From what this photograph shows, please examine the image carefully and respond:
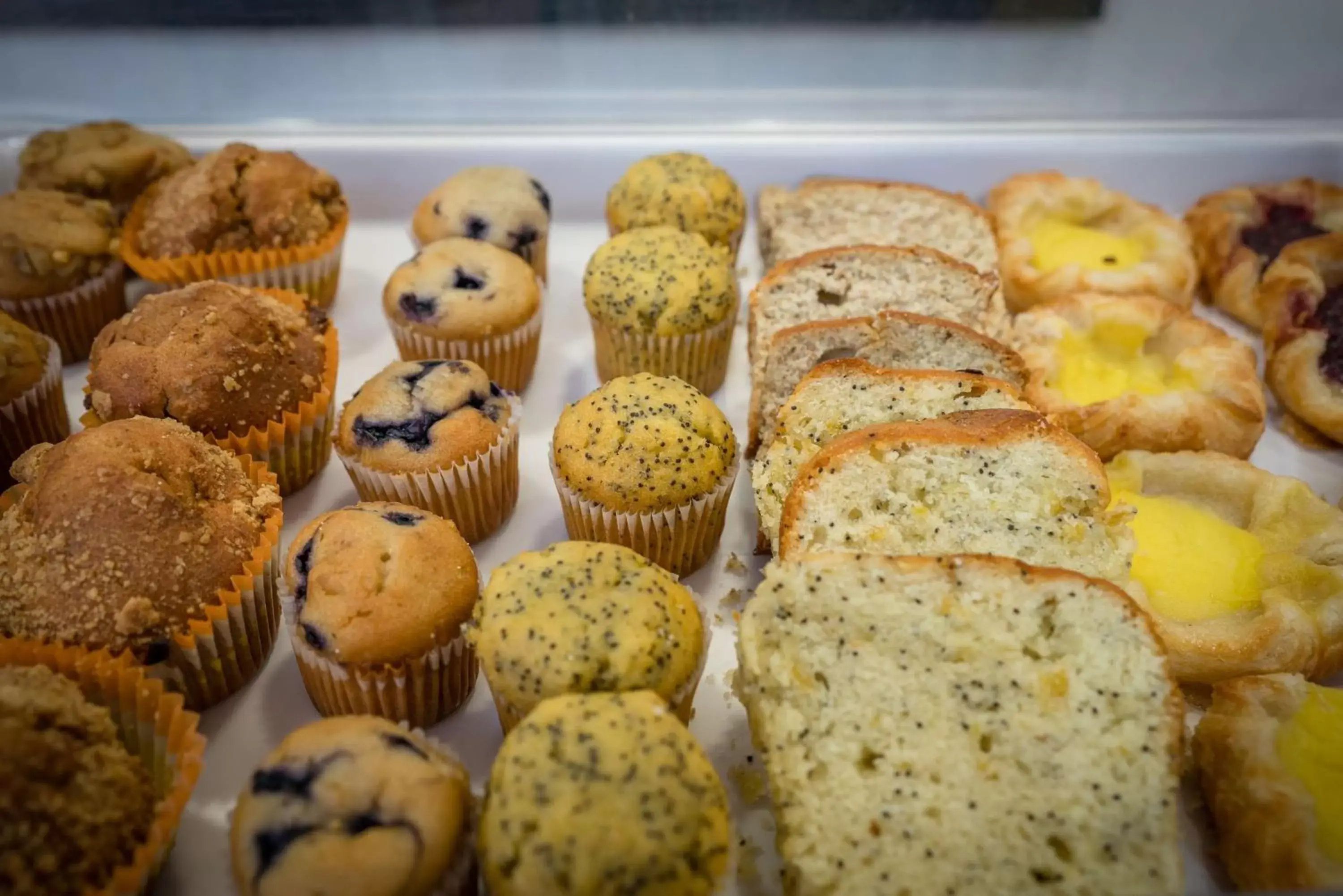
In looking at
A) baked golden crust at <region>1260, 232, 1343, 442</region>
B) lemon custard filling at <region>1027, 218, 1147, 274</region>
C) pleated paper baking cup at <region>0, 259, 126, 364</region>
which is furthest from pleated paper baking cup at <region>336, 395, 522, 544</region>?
baked golden crust at <region>1260, 232, 1343, 442</region>

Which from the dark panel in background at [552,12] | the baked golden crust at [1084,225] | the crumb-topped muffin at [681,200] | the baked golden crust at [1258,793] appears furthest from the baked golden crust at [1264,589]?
the dark panel in background at [552,12]

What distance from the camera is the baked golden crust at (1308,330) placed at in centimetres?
403

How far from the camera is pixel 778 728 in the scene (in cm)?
255

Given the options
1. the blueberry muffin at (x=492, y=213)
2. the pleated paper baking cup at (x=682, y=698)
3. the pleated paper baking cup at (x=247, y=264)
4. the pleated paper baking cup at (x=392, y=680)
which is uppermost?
the blueberry muffin at (x=492, y=213)

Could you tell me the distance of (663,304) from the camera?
12.7ft

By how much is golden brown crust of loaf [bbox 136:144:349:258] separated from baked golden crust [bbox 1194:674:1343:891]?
3783mm

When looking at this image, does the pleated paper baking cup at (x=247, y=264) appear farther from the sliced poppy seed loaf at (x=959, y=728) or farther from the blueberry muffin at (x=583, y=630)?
the sliced poppy seed loaf at (x=959, y=728)

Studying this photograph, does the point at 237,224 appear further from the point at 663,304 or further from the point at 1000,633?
the point at 1000,633

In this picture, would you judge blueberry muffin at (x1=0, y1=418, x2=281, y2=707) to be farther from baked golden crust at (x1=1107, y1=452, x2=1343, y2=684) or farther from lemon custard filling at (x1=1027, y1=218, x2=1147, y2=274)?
lemon custard filling at (x1=1027, y1=218, x2=1147, y2=274)

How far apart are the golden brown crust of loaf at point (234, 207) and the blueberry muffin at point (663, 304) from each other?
127 cm

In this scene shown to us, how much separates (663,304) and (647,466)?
0.88 meters

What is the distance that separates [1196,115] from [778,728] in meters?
4.15

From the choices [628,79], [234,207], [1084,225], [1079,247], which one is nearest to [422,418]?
[234,207]

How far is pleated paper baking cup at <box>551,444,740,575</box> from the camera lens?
3256mm
